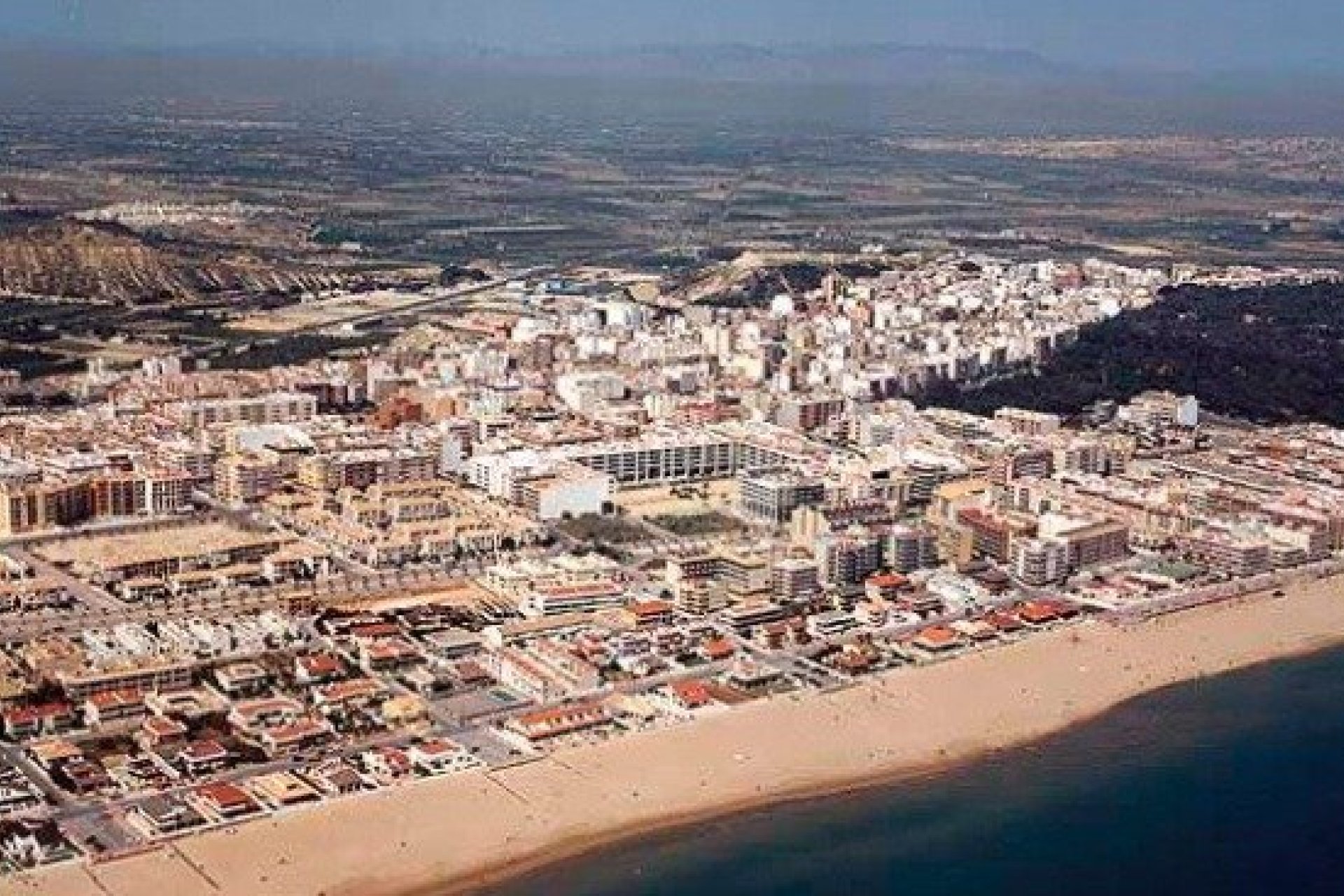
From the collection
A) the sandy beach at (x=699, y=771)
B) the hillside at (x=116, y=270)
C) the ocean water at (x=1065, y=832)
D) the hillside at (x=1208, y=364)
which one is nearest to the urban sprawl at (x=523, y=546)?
the sandy beach at (x=699, y=771)

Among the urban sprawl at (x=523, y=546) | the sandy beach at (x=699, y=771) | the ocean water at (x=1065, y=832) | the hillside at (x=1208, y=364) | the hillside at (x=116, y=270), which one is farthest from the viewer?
the hillside at (x=116, y=270)

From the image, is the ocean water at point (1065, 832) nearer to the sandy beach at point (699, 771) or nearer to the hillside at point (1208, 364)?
the sandy beach at point (699, 771)

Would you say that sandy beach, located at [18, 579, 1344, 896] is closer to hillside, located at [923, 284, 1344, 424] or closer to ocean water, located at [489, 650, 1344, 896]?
ocean water, located at [489, 650, 1344, 896]

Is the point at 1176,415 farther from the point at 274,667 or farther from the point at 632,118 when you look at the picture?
the point at 632,118

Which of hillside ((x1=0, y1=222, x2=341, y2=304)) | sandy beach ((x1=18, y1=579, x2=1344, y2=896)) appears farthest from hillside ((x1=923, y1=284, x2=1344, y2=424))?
hillside ((x1=0, y1=222, x2=341, y2=304))

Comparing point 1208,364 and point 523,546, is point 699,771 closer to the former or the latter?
point 523,546

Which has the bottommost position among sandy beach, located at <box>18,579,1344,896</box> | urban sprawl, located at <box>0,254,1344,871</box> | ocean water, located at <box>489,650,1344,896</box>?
ocean water, located at <box>489,650,1344,896</box>
